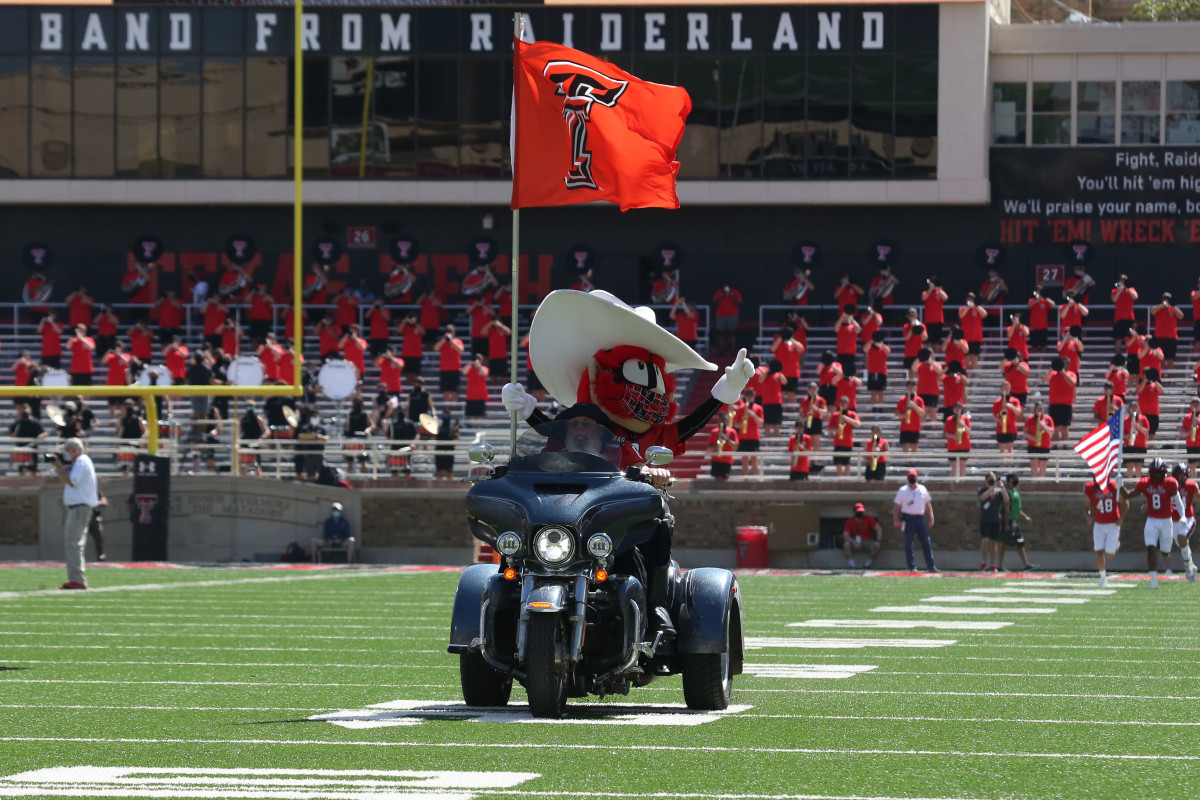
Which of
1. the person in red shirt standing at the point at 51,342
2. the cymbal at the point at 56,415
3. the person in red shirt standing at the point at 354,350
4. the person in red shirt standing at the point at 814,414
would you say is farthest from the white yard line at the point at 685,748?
the person in red shirt standing at the point at 51,342

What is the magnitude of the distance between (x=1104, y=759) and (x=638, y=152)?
5.40m

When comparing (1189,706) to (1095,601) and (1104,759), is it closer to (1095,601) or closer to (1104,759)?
(1104,759)

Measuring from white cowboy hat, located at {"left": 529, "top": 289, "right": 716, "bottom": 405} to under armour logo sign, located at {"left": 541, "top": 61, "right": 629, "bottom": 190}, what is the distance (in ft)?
5.73

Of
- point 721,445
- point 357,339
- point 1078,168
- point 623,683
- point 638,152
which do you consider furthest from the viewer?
point 1078,168

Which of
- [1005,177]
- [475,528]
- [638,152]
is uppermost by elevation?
[1005,177]

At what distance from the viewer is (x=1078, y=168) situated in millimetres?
39188

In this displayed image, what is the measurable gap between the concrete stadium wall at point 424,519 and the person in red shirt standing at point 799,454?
33 centimetres

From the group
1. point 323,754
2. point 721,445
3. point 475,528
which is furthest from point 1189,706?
point 721,445

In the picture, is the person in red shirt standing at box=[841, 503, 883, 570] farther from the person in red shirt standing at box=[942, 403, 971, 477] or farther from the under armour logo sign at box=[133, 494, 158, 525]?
the under armour logo sign at box=[133, 494, 158, 525]

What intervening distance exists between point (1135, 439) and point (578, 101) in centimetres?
1842

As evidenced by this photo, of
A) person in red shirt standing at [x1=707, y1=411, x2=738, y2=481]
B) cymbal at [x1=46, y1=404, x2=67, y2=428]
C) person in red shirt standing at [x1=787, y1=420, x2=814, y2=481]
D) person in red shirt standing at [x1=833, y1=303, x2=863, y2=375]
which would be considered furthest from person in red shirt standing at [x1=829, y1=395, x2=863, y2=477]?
cymbal at [x1=46, y1=404, x2=67, y2=428]

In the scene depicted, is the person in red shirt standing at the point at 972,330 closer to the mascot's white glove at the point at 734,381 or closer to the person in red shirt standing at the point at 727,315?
the person in red shirt standing at the point at 727,315

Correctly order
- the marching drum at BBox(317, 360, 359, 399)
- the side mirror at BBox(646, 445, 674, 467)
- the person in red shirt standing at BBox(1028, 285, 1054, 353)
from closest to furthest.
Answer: the side mirror at BBox(646, 445, 674, 467), the marching drum at BBox(317, 360, 359, 399), the person in red shirt standing at BBox(1028, 285, 1054, 353)

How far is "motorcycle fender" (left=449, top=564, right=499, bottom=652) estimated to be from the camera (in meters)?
8.44
